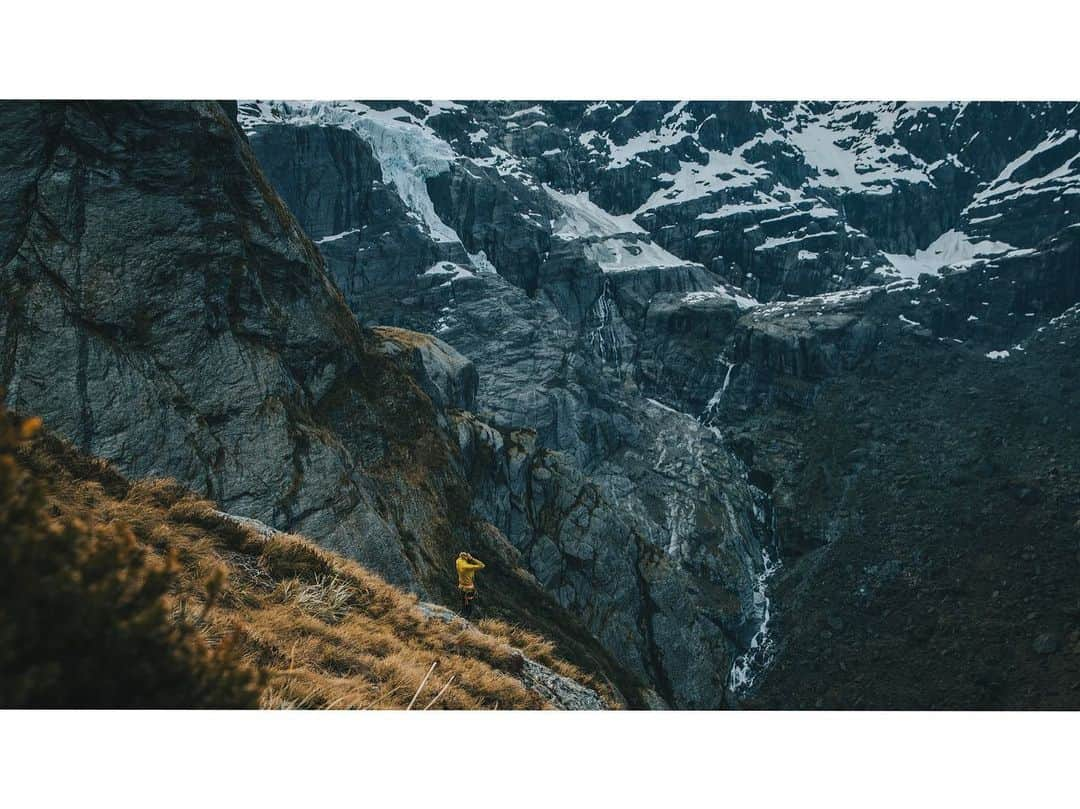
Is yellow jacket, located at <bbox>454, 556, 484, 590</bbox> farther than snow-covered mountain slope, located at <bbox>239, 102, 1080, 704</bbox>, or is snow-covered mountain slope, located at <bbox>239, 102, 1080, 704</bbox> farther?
snow-covered mountain slope, located at <bbox>239, 102, 1080, 704</bbox>

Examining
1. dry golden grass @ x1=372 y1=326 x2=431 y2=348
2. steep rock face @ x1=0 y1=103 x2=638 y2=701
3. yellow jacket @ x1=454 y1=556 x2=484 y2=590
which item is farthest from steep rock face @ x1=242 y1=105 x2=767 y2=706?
yellow jacket @ x1=454 y1=556 x2=484 y2=590

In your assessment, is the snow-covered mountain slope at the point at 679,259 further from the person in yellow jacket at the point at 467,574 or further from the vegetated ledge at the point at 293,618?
the vegetated ledge at the point at 293,618

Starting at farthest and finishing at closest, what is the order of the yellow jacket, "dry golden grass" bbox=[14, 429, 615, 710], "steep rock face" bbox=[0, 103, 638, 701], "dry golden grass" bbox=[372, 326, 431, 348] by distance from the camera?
1. "dry golden grass" bbox=[372, 326, 431, 348]
2. "steep rock face" bbox=[0, 103, 638, 701]
3. the yellow jacket
4. "dry golden grass" bbox=[14, 429, 615, 710]

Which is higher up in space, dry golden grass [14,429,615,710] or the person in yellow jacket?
dry golden grass [14,429,615,710]

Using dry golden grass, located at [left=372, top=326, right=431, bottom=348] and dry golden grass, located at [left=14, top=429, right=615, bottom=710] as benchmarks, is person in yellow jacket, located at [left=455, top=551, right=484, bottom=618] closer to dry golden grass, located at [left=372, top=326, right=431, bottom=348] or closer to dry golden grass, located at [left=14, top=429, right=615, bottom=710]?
dry golden grass, located at [left=14, top=429, right=615, bottom=710]

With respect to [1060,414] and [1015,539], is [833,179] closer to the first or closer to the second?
[1060,414]

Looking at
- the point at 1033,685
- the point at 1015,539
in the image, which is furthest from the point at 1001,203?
the point at 1033,685
